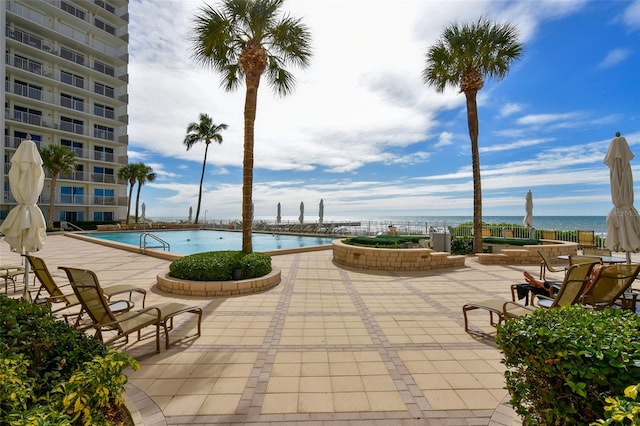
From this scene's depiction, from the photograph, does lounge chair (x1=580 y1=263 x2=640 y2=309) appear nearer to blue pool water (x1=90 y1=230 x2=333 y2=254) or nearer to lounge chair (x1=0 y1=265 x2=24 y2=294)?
lounge chair (x1=0 y1=265 x2=24 y2=294)

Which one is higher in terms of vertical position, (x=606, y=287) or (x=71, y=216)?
(x=71, y=216)

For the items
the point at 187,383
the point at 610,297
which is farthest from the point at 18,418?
the point at 610,297

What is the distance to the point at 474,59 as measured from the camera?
452 inches

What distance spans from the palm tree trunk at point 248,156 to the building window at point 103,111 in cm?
3272

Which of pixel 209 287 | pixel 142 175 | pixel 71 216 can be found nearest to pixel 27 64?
pixel 142 175

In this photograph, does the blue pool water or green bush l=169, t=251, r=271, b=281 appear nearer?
green bush l=169, t=251, r=271, b=281

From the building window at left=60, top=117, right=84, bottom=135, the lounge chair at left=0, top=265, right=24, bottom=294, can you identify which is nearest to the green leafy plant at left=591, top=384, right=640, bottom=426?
the lounge chair at left=0, top=265, right=24, bottom=294

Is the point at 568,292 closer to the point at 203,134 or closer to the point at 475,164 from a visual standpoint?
the point at 475,164

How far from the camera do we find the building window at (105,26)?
3069 cm

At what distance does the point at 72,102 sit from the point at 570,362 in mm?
40413

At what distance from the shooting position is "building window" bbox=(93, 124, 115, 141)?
30.7m

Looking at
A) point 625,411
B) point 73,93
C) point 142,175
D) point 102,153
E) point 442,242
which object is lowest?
point 442,242

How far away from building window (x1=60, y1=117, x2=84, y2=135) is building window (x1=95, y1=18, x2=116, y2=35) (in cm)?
1093

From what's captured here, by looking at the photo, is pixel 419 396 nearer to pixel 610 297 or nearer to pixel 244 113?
pixel 610 297
